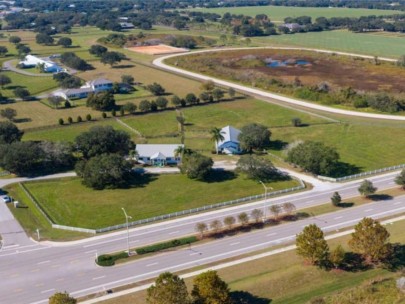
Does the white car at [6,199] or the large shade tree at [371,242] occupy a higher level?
the large shade tree at [371,242]

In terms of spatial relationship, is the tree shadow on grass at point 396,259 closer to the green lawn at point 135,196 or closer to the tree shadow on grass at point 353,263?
the tree shadow on grass at point 353,263

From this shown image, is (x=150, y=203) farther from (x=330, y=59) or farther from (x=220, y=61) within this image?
(x=330, y=59)

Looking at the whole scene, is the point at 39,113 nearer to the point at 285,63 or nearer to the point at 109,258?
the point at 109,258

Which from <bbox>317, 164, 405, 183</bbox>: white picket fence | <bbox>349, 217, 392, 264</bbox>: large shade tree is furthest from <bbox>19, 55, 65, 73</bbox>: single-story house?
<bbox>349, 217, 392, 264</bbox>: large shade tree

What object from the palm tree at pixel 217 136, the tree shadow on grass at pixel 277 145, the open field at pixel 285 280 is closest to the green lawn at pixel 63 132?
the palm tree at pixel 217 136

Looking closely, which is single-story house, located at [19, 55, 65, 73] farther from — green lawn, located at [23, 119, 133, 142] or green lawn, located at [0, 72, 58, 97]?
green lawn, located at [23, 119, 133, 142]

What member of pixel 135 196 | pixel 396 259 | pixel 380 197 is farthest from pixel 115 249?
pixel 380 197

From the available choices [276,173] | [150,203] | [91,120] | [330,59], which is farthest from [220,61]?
[150,203]
